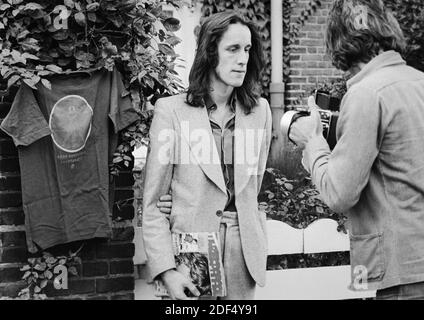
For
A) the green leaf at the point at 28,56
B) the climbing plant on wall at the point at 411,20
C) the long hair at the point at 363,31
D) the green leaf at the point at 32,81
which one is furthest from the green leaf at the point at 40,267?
the climbing plant on wall at the point at 411,20

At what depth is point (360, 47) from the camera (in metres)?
2.29

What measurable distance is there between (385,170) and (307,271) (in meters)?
1.94

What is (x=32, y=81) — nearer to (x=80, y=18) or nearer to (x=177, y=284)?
(x=80, y=18)

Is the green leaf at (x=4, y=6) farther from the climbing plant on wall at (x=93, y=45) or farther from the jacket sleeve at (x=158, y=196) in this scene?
the jacket sleeve at (x=158, y=196)

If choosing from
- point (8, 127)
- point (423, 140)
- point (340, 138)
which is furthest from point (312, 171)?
point (8, 127)

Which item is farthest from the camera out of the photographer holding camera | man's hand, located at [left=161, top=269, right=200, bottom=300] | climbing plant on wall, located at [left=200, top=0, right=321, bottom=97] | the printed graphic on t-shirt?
climbing plant on wall, located at [left=200, top=0, right=321, bottom=97]

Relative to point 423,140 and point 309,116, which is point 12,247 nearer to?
point 309,116

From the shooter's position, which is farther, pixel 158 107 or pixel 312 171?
pixel 158 107

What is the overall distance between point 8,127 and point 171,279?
3.38 ft

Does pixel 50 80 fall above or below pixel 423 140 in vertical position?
above

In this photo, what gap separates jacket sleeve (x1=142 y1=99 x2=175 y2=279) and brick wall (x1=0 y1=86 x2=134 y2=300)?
0.62 meters

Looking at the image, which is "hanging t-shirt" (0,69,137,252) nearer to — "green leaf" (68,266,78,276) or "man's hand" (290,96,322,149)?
"green leaf" (68,266,78,276)

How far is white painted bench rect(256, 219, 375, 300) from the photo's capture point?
3967mm

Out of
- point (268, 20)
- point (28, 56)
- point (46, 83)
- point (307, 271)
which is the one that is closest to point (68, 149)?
point (46, 83)
